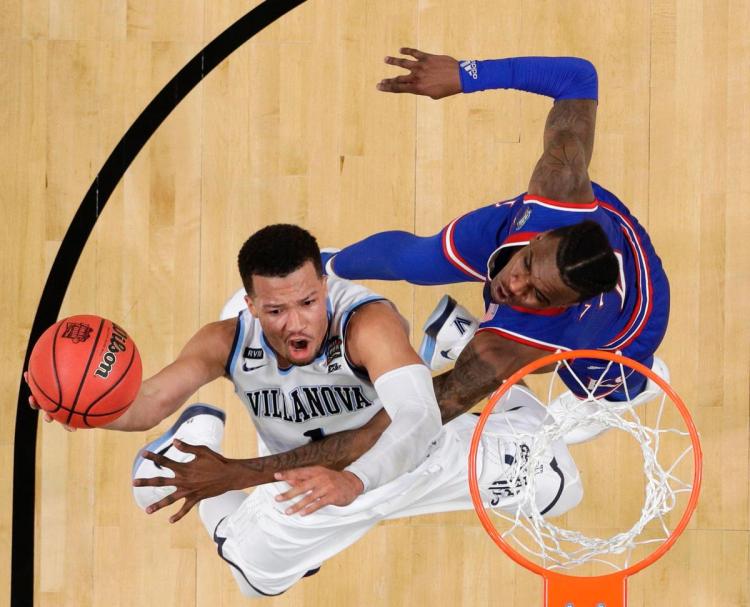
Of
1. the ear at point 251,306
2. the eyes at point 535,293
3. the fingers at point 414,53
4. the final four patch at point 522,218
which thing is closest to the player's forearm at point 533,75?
the fingers at point 414,53

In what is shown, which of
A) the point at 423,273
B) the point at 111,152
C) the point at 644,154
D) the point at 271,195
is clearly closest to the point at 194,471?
the point at 423,273

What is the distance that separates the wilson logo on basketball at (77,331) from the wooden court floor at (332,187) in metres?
1.00

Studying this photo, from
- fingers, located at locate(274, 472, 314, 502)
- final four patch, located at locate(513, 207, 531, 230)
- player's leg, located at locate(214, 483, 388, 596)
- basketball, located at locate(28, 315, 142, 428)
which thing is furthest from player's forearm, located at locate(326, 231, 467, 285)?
fingers, located at locate(274, 472, 314, 502)

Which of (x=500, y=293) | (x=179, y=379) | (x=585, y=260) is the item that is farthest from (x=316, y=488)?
(x=585, y=260)

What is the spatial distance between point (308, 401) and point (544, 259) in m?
0.96

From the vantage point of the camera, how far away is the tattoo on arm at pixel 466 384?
9.28 feet

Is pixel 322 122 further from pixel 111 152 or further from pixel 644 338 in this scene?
pixel 644 338

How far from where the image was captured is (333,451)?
2.92m

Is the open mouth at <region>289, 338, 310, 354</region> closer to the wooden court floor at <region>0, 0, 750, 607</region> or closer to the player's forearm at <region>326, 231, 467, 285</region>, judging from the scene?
the player's forearm at <region>326, 231, 467, 285</region>

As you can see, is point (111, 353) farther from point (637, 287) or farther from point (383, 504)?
point (637, 287)

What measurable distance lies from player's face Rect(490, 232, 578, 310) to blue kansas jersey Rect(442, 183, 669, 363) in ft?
0.33

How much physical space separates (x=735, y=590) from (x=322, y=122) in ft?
8.30

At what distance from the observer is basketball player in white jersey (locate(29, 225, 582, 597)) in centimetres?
264

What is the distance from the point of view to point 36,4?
3.71 metres
